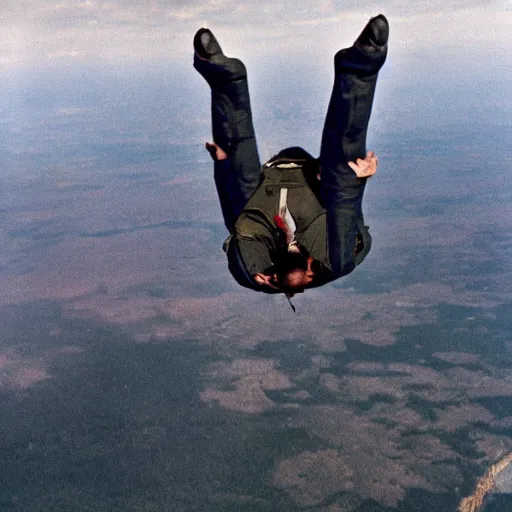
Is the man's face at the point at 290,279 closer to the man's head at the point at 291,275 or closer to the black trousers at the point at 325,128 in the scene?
the man's head at the point at 291,275

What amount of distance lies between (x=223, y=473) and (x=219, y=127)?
163 m

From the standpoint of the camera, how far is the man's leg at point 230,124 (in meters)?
8.68

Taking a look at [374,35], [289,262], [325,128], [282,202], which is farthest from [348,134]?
[289,262]

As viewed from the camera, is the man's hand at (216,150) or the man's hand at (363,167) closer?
the man's hand at (363,167)

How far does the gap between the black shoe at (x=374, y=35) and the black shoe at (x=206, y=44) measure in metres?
2.08

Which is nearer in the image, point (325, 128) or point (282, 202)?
point (325, 128)

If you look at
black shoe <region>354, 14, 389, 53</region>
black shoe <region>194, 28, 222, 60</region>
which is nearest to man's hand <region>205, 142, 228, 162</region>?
black shoe <region>194, 28, 222, 60</region>

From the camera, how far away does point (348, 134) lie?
8.70m

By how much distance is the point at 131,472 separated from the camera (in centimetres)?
17012

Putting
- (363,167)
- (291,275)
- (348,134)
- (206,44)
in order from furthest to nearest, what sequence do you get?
(291,275)
(363,167)
(348,134)
(206,44)

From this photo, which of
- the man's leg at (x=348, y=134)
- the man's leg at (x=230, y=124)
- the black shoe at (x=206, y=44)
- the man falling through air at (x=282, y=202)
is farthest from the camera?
the man falling through air at (x=282, y=202)

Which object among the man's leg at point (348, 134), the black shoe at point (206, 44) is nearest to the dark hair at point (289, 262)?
the man's leg at point (348, 134)

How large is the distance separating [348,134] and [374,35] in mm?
1573

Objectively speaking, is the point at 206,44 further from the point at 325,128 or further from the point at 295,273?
the point at 295,273
